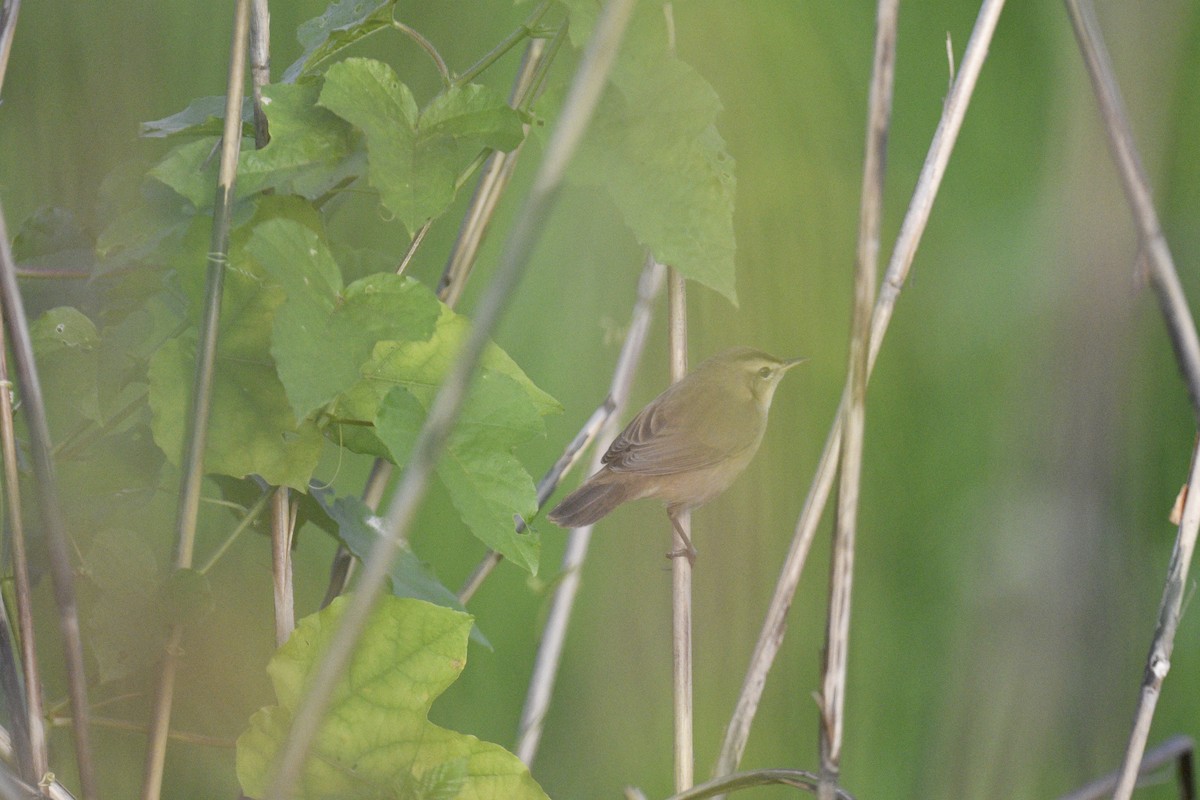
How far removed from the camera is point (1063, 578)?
81 cm

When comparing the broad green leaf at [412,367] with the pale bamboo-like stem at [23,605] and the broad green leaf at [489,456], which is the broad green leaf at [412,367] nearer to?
the broad green leaf at [489,456]

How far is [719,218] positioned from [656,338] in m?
0.32

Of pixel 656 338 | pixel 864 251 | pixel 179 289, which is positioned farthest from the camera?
pixel 656 338

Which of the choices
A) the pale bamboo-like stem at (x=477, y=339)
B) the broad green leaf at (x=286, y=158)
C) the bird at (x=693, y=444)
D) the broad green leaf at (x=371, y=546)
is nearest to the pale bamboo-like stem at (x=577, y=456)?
the bird at (x=693, y=444)

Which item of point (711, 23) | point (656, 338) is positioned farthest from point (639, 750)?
point (711, 23)

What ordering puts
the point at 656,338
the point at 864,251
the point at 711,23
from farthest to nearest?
the point at 656,338, the point at 711,23, the point at 864,251

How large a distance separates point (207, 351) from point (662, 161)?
0.24 metres

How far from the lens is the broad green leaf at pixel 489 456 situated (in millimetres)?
481

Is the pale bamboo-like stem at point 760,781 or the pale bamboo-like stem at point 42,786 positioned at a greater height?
the pale bamboo-like stem at point 760,781

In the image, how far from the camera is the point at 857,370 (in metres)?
0.39

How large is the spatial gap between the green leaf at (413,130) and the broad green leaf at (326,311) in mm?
40

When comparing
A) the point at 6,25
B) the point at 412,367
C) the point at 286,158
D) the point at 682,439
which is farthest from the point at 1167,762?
the point at 6,25

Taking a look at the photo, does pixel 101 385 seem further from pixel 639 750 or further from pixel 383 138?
pixel 639 750

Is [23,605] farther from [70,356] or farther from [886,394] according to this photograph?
[886,394]
